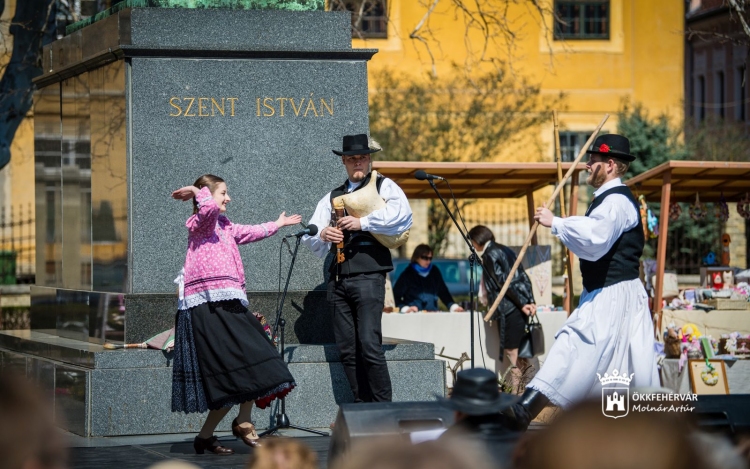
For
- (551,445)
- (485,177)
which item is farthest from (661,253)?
(551,445)

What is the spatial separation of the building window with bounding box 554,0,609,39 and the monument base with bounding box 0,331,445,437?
27.9 metres

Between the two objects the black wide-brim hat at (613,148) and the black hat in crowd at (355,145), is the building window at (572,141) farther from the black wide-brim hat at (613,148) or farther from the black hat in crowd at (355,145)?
the black wide-brim hat at (613,148)

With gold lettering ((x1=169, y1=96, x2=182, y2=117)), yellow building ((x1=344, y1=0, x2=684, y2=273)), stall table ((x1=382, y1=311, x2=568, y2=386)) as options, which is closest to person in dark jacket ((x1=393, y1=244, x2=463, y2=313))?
stall table ((x1=382, y1=311, x2=568, y2=386))

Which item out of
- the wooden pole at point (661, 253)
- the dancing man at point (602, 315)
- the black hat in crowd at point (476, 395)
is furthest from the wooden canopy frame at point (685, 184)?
the black hat in crowd at point (476, 395)

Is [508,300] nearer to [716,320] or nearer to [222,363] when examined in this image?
[716,320]

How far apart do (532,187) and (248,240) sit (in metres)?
7.53

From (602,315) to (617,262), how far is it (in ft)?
1.12

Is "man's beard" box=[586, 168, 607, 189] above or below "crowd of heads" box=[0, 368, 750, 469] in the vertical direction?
above

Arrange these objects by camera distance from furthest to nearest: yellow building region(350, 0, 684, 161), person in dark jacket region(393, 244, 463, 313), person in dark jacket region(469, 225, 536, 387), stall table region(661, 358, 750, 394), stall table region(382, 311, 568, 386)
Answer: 1. yellow building region(350, 0, 684, 161)
2. person in dark jacket region(393, 244, 463, 313)
3. stall table region(382, 311, 568, 386)
4. person in dark jacket region(469, 225, 536, 387)
5. stall table region(661, 358, 750, 394)

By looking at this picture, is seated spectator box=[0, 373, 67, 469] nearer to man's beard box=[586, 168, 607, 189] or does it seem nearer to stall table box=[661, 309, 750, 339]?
man's beard box=[586, 168, 607, 189]

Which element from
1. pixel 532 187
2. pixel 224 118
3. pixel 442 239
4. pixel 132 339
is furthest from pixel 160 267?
pixel 442 239

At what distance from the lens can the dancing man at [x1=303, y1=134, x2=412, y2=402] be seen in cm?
828

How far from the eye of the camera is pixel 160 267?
9.02 metres

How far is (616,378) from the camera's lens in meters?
6.93
